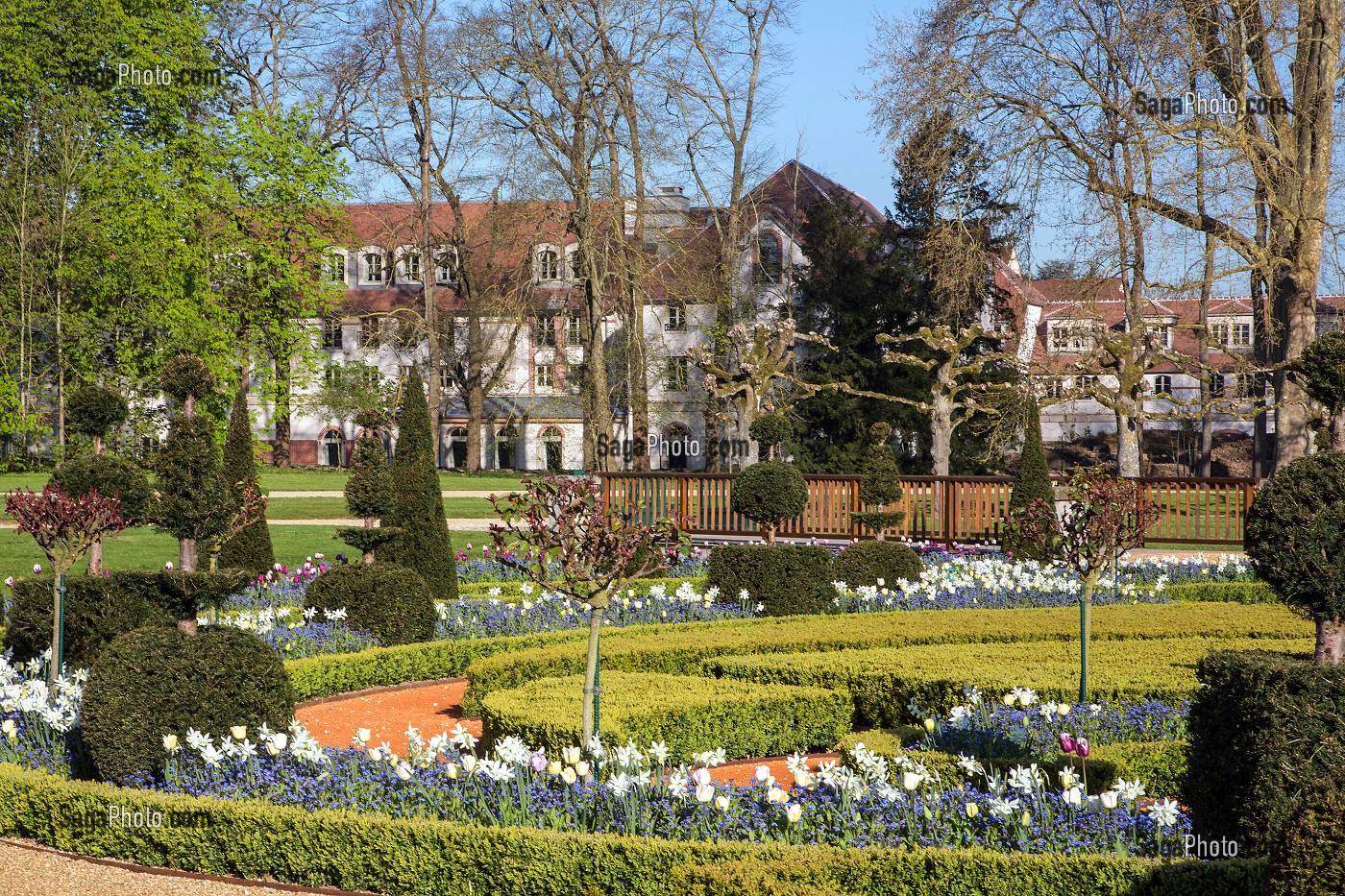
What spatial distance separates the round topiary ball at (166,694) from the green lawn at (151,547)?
8.60 m

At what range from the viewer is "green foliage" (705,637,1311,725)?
7.57 meters

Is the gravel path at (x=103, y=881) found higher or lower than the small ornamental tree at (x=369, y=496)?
lower

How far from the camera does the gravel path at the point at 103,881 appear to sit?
194 inches

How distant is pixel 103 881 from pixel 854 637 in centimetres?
605

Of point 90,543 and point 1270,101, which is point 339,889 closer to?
point 90,543

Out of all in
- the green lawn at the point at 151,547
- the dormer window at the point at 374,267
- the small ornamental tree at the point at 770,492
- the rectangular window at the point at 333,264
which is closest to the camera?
the small ornamental tree at the point at 770,492

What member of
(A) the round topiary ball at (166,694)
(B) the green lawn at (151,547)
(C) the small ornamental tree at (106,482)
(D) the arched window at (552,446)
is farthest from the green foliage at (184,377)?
(D) the arched window at (552,446)

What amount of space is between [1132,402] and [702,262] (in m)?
20.3

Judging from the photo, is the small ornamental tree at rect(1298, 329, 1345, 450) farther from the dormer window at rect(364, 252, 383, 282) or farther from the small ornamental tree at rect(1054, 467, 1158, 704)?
the dormer window at rect(364, 252, 383, 282)

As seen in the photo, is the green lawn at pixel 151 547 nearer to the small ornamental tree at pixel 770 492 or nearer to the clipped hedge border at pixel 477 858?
the small ornamental tree at pixel 770 492

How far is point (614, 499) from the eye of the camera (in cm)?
1977

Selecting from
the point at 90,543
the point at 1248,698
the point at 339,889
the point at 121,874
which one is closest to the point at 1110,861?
the point at 1248,698

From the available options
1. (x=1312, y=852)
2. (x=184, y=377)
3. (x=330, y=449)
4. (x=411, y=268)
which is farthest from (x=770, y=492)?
(x=330, y=449)

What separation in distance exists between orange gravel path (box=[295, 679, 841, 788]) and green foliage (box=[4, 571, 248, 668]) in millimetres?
1286
